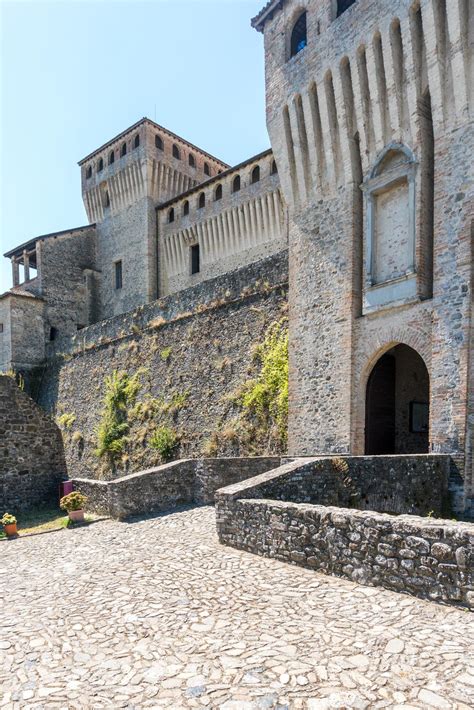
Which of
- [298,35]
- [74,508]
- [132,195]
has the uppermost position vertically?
[132,195]

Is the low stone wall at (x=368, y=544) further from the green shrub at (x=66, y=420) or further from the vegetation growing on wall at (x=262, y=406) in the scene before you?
the green shrub at (x=66, y=420)

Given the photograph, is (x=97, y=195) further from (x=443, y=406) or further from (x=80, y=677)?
(x=80, y=677)

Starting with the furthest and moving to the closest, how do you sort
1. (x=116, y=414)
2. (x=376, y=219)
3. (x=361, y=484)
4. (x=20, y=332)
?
(x=20, y=332) → (x=116, y=414) → (x=376, y=219) → (x=361, y=484)

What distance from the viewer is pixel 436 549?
4.39 metres

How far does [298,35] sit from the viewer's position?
13.4m

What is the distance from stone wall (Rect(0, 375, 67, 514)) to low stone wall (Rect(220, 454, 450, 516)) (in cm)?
694

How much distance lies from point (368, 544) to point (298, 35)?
1363cm

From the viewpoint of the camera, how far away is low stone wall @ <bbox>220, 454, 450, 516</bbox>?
7211 millimetres

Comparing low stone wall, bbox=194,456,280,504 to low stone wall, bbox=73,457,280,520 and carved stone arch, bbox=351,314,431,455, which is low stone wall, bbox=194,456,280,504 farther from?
carved stone arch, bbox=351,314,431,455

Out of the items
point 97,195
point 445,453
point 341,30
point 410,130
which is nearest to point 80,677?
point 445,453

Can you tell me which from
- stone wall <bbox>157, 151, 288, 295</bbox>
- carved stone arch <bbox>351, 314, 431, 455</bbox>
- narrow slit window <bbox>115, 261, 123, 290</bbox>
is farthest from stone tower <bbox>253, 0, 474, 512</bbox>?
narrow slit window <bbox>115, 261, 123, 290</bbox>

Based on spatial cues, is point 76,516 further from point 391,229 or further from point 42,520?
point 391,229

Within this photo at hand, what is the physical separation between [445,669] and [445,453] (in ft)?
21.1

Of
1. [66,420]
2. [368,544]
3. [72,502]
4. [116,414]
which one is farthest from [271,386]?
[66,420]
